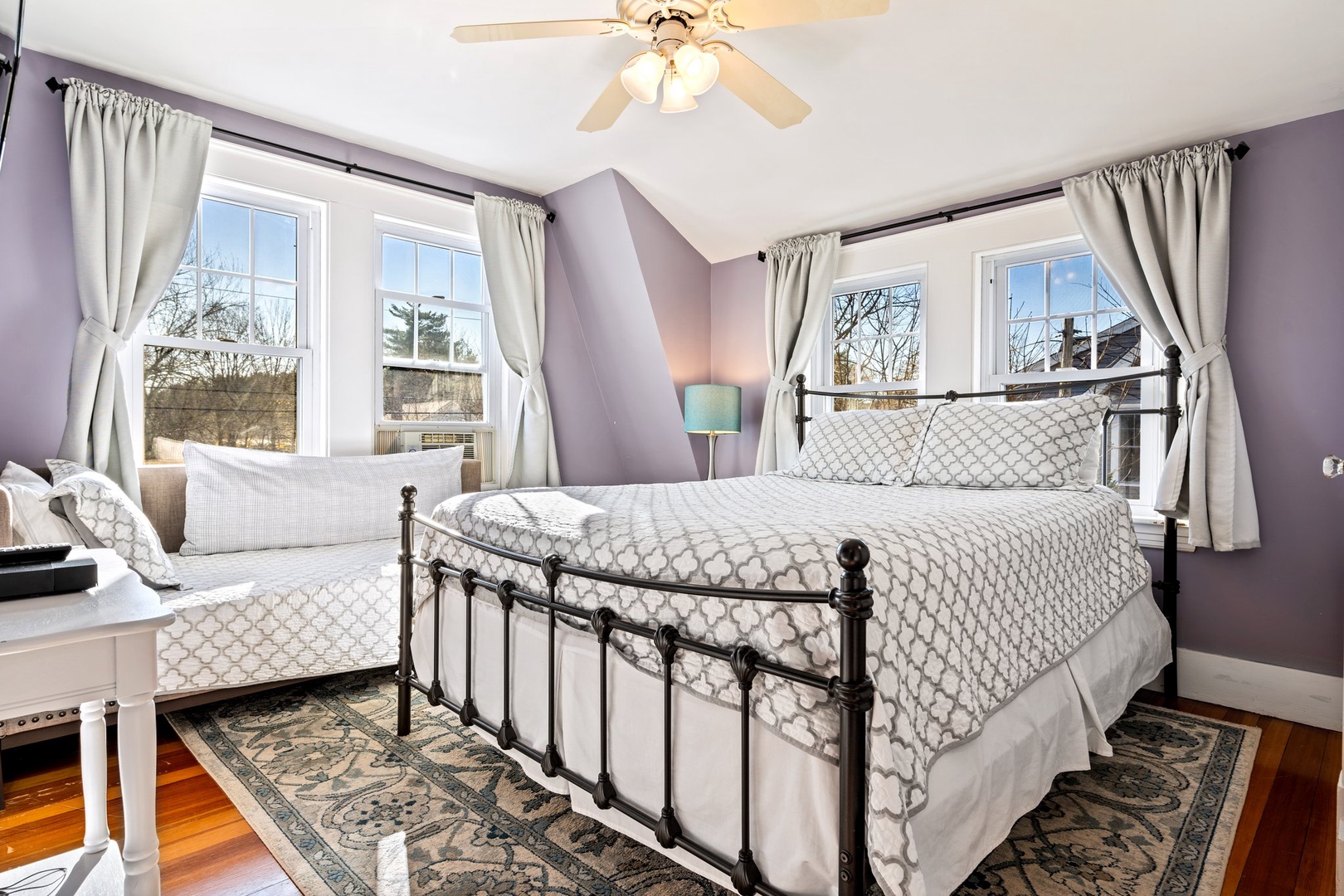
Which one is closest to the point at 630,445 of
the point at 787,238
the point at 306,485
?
the point at 787,238

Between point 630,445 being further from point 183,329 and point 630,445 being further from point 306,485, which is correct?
point 183,329

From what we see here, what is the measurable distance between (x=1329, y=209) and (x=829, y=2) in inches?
79.5

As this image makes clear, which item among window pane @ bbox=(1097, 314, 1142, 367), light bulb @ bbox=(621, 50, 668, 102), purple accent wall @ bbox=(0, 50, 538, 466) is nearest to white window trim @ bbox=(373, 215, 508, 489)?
purple accent wall @ bbox=(0, 50, 538, 466)

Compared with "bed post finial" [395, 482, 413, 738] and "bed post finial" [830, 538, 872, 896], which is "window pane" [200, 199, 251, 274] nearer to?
"bed post finial" [395, 482, 413, 738]

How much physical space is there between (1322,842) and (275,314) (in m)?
4.06

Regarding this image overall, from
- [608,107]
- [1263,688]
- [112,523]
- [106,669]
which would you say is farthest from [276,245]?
[1263,688]

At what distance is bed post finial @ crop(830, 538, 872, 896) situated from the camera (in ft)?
3.32

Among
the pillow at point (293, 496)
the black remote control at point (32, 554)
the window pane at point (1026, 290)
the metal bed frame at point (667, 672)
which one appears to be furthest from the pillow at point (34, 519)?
the window pane at point (1026, 290)

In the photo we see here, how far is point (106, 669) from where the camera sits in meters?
1.02

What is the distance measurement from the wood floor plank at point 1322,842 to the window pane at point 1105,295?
1.78m

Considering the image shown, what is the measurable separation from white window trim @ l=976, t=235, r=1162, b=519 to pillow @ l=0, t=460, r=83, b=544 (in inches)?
139

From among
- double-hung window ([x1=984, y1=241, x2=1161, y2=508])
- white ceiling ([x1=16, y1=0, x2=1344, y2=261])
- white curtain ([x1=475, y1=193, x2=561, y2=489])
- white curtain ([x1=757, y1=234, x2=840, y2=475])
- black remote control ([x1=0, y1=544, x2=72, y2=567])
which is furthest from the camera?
white curtain ([x1=475, y1=193, x2=561, y2=489])

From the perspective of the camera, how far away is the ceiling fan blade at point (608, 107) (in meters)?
2.15

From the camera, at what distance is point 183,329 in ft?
9.77
